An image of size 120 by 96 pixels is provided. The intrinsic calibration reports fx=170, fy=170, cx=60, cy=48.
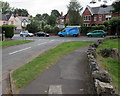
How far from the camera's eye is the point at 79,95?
203 inches

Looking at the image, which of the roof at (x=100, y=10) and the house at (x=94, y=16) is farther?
the house at (x=94, y=16)

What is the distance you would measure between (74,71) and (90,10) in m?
52.6

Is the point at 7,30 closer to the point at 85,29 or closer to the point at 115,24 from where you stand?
the point at 85,29

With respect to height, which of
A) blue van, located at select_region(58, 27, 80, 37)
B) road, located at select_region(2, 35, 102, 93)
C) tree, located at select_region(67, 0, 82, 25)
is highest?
tree, located at select_region(67, 0, 82, 25)

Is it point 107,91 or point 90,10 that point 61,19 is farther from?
point 107,91

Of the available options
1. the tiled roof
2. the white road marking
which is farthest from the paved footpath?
the tiled roof

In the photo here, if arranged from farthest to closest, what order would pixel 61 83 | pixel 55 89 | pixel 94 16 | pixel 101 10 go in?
pixel 94 16, pixel 101 10, pixel 61 83, pixel 55 89

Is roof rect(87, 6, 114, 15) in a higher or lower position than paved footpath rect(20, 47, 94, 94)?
higher

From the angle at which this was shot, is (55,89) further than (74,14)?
No

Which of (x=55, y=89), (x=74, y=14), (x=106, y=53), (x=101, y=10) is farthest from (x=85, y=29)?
(x=55, y=89)

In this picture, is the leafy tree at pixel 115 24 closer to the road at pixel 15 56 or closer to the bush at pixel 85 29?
the bush at pixel 85 29

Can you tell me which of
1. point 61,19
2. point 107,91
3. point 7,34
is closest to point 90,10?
point 61,19

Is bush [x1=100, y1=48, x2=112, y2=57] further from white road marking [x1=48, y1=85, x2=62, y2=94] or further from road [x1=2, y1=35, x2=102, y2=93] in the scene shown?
white road marking [x1=48, y1=85, x2=62, y2=94]

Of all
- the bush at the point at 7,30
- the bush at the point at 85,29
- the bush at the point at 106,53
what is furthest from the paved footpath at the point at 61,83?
the bush at the point at 85,29
